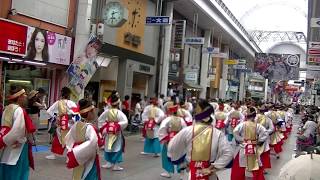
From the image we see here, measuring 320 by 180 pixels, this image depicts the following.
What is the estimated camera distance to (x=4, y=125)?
6.62m

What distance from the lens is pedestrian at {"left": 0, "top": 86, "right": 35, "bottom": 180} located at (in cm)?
659

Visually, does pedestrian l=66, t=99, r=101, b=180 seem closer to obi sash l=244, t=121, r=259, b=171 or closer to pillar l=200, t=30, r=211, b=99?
obi sash l=244, t=121, r=259, b=171

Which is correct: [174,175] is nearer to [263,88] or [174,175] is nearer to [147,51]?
[147,51]

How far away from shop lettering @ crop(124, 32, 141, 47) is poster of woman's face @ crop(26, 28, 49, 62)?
6.92m

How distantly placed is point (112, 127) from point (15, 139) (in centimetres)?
419

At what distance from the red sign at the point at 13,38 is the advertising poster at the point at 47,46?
0.93 feet

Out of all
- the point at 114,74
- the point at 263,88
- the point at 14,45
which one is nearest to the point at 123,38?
the point at 114,74

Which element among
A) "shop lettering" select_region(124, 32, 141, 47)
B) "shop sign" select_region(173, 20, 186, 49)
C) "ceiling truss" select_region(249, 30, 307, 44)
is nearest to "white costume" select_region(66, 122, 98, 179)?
"shop lettering" select_region(124, 32, 141, 47)

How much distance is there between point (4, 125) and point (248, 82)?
61.4 metres

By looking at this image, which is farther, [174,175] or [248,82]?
[248,82]

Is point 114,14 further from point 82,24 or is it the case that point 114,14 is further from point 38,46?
point 38,46

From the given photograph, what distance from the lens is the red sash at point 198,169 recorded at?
221 inches

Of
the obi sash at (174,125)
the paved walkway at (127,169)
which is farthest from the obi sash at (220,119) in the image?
the obi sash at (174,125)

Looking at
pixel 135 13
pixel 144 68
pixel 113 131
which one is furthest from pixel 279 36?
pixel 113 131
